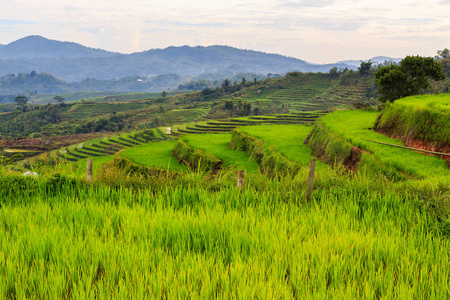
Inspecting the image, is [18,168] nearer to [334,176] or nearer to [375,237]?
[334,176]

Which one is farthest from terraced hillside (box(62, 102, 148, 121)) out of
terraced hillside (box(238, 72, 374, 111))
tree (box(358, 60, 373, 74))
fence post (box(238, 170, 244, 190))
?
fence post (box(238, 170, 244, 190))

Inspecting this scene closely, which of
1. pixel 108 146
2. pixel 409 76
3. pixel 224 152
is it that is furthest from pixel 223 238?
pixel 108 146

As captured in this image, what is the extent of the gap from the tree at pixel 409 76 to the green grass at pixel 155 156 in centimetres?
1727

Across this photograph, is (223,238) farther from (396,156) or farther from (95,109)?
(95,109)

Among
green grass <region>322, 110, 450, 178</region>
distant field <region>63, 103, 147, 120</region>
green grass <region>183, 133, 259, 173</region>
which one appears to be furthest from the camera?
distant field <region>63, 103, 147, 120</region>

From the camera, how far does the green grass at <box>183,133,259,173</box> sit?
18.5m

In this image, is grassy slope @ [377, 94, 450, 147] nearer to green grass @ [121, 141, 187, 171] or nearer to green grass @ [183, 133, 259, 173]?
green grass @ [183, 133, 259, 173]

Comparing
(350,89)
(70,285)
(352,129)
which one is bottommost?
(70,285)

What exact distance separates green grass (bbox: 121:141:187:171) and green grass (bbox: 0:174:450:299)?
14817 mm

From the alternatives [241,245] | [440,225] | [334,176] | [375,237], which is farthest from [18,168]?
[440,225]

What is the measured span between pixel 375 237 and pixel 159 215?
141 inches

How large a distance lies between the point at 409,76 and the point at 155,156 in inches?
873

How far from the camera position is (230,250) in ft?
14.4

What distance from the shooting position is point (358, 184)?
23.2 feet
